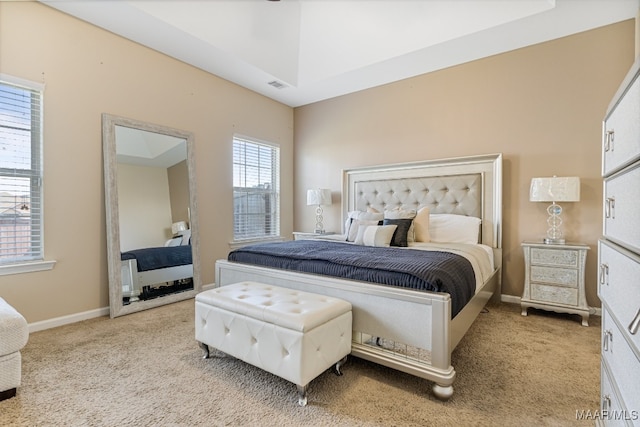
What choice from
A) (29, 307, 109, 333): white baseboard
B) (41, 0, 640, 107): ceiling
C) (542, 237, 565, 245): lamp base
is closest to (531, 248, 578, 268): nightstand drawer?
(542, 237, 565, 245): lamp base

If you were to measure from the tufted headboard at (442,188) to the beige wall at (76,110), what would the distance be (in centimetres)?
251

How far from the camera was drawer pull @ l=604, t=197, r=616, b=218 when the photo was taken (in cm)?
115

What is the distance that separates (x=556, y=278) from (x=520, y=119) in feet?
5.71

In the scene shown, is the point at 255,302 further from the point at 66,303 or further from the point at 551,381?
the point at 66,303

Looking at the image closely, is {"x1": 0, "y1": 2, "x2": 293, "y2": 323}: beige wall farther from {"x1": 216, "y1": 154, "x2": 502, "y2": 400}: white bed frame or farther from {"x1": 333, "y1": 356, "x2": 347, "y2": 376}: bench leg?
{"x1": 333, "y1": 356, "x2": 347, "y2": 376}: bench leg

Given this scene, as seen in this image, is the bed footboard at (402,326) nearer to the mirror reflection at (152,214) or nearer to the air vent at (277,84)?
the mirror reflection at (152,214)

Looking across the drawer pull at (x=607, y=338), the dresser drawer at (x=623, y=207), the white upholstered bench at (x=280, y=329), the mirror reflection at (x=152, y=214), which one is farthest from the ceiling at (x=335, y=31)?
the drawer pull at (x=607, y=338)

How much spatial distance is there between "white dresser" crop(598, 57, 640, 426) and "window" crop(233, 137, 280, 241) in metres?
3.95

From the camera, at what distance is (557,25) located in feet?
9.83

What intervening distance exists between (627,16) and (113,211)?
5.30 metres

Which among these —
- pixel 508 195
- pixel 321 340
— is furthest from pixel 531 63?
pixel 321 340

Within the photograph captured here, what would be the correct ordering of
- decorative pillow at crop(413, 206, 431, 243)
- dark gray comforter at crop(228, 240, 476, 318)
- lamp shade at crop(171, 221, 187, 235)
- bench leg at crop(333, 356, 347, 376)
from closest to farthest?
dark gray comforter at crop(228, 240, 476, 318)
bench leg at crop(333, 356, 347, 376)
decorative pillow at crop(413, 206, 431, 243)
lamp shade at crop(171, 221, 187, 235)

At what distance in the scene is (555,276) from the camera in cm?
294

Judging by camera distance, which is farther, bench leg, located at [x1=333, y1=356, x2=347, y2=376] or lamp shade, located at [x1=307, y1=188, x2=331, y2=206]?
lamp shade, located at [x1=307, y1=188, x2=331, y2=206]
